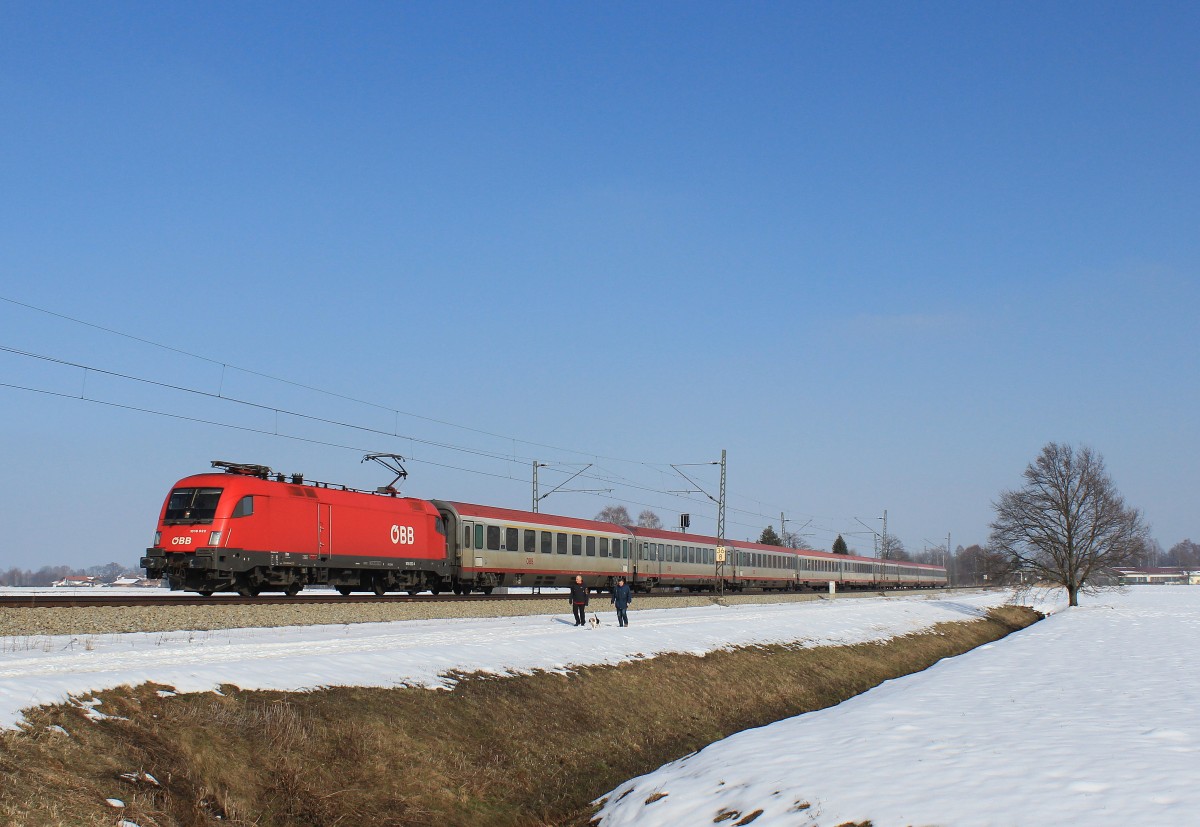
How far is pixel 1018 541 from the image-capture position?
200 feet

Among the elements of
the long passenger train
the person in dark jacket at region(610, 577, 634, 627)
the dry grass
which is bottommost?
the dry grass

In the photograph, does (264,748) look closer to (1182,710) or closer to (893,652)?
(1182,710)

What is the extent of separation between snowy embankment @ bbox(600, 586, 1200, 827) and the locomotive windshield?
1773 cm

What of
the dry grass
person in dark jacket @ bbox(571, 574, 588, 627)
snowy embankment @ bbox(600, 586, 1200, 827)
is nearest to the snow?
snowy embankment @ bbox(600, 586, 1200, 827)

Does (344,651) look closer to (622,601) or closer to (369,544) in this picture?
(622,601)

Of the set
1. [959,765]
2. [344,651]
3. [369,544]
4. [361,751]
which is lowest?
[361,751]

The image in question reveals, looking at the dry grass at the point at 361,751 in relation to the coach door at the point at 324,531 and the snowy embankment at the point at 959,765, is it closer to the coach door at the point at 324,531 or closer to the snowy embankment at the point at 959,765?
the snowy embankment at the point at 959,765

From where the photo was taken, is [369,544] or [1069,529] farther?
[1069,529]

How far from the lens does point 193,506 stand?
91.6 ft

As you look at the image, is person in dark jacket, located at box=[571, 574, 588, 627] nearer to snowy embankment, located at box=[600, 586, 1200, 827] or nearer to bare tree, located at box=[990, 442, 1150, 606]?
snowy embankment, located at box=[600, 586, 1200, 827]

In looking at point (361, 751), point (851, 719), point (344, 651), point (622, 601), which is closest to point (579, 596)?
point (622, 601)

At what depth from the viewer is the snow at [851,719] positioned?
10.2 meters

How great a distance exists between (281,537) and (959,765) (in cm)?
2262

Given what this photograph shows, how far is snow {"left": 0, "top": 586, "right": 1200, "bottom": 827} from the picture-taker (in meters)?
10.2
